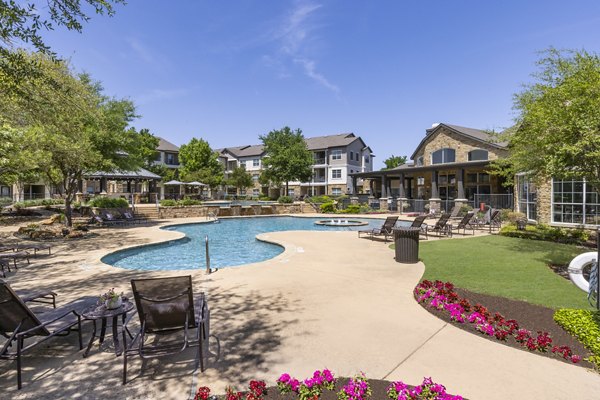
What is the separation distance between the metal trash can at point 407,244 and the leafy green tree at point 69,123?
34.7 ft

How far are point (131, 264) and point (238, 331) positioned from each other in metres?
8.28

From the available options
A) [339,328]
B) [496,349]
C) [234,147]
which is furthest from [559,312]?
→ [234,147]

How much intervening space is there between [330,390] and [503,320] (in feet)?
11.2

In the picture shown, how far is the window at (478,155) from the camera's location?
33.9 meters

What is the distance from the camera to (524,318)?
5.45 meters

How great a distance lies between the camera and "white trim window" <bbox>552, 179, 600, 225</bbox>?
48.3ft

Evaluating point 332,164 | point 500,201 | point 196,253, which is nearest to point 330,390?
point 196,253

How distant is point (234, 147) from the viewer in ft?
237

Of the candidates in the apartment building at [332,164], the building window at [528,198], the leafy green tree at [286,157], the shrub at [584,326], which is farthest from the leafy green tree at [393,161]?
the shrub at [584,326]

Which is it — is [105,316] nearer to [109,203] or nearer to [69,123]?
[69,123]

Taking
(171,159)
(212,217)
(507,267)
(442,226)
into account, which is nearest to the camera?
(507,267)

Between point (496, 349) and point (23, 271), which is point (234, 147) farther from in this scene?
point (496, 349)

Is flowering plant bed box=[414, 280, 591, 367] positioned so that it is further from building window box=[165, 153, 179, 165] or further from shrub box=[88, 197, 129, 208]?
building window box=[165, 153, 179, 165]

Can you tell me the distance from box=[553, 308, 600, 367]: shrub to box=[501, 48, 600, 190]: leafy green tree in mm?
4013
